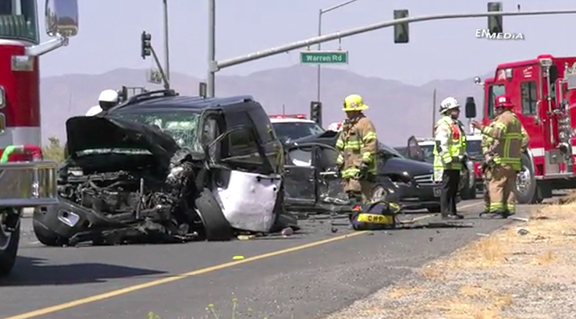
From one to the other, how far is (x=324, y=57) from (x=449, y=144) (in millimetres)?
20757

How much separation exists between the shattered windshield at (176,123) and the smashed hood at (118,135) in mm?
453

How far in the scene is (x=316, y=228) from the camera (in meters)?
18.8

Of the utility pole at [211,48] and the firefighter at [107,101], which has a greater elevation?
the utility pole at [211,48]

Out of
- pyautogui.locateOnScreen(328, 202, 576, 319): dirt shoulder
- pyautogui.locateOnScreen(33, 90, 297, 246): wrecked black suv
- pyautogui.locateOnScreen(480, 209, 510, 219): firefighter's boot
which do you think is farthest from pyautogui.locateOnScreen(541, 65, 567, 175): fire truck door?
pyautogui.locateOnScreen(328, 202, 576, 319): dirt shoulder

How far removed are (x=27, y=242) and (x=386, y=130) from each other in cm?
14390

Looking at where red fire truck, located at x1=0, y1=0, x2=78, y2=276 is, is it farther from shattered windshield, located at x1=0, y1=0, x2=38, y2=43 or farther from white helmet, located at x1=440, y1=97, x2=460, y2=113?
white helmet, located at x1=440, y1=97, x2=460, y2=113

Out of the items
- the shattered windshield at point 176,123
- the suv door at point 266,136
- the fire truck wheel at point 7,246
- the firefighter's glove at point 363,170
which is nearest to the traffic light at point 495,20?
the firefighter's glove at point 363,170

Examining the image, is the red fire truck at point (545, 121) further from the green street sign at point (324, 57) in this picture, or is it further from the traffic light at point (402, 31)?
the green street sign at point (324, 57)

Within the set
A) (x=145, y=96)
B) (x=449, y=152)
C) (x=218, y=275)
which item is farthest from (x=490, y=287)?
(x=449, y=152)

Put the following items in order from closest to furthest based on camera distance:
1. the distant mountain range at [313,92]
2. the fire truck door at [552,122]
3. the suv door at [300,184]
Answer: the suv door at [300,184] < the fire truck door at [552,122] < the distant mountain range at [313,92]

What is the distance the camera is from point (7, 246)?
39.3 feet

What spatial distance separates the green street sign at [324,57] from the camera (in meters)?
40.1

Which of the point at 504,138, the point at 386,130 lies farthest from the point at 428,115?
the point at 504,138

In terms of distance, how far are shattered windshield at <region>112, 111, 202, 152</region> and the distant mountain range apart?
119 metres
